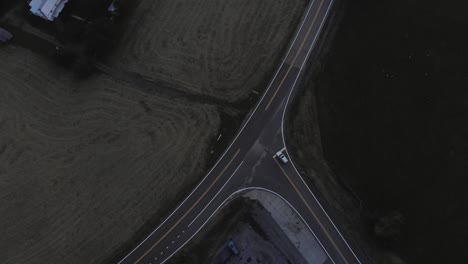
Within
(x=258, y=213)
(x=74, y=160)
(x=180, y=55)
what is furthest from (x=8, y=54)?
(x=258, y=213)

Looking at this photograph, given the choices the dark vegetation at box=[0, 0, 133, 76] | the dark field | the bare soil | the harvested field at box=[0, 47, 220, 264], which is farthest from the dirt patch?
the dark vegetation at box=[0, 0, 133, 76]

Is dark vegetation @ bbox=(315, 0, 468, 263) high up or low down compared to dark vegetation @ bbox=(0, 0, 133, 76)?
up

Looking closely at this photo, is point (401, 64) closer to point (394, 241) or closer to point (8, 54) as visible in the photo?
point (394, 241)

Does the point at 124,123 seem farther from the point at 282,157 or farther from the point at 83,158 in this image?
the point at 282,157

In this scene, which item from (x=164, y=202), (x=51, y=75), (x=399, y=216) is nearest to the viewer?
(x=399, y=216)

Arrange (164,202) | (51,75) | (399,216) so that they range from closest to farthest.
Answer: (399,216) → (164,202) → (51,75)

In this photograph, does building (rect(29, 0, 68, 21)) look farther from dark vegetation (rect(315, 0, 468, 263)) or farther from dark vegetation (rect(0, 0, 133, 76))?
dark vegetation (rect(315, 0, 468, 263))
